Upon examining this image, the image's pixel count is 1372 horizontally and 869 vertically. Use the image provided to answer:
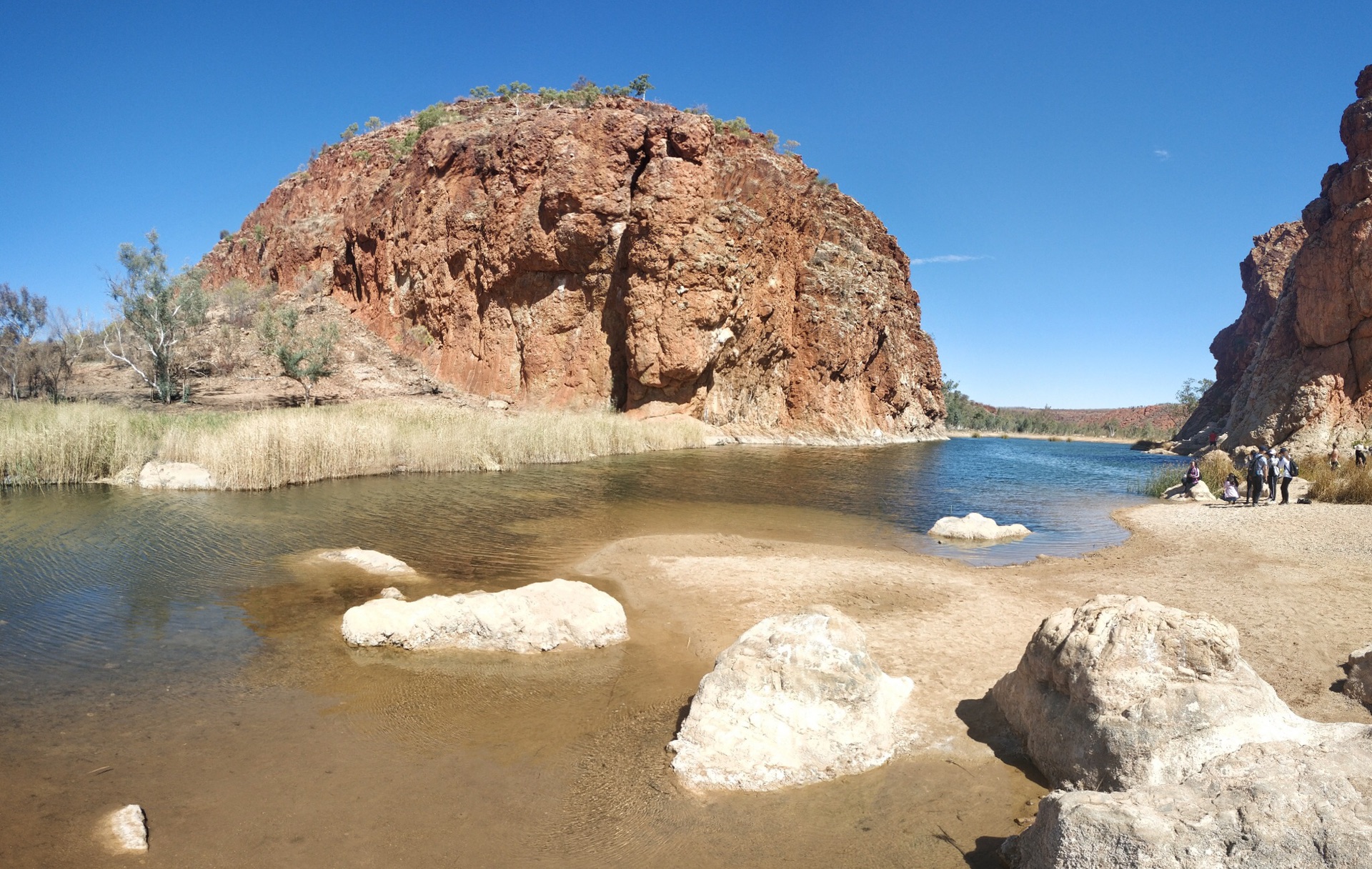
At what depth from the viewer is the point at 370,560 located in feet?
29.8

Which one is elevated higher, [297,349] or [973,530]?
[297,349]

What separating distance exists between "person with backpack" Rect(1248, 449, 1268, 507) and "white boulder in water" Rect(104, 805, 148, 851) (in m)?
19.6

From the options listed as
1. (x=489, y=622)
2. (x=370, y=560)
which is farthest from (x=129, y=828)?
(x=370, y=560)

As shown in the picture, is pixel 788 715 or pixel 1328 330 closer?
pixel 788 715

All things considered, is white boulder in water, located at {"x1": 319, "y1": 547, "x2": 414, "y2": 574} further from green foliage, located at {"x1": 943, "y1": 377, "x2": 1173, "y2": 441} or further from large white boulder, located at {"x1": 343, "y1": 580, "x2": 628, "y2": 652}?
green foliage, located at {"x1": 943, "y1": 377, "x2": 1173, "y2": 441}

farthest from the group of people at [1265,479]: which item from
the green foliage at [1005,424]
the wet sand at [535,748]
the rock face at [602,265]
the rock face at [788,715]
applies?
the green foliage at [1005,424]

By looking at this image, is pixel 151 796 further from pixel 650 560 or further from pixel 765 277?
pixel 765 277

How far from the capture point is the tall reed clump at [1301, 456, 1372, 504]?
15508 mm

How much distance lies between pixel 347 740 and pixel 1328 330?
108ft

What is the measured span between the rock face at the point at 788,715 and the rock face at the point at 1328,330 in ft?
91.3

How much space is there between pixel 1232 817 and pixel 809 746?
223cm

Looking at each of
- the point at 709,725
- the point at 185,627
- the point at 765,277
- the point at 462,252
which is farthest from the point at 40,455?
the point at 765,277

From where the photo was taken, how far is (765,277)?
38.8 m

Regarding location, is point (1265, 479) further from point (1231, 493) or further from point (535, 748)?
point (535, 748)
